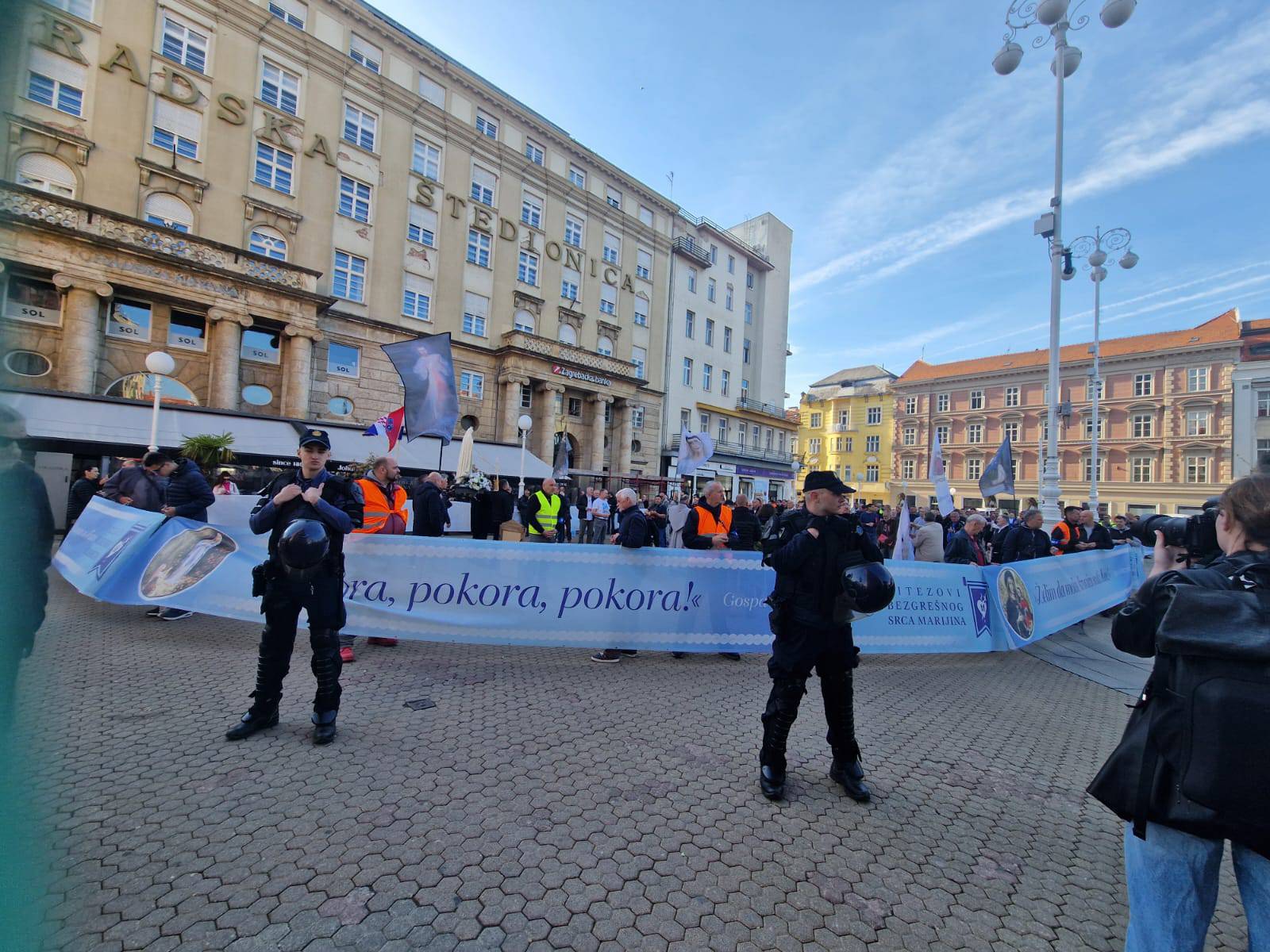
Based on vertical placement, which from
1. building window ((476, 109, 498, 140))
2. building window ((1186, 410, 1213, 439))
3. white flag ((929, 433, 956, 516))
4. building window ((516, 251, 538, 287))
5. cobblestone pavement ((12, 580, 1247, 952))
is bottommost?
cobblestone pavement ((12, 580, 1247, 952))

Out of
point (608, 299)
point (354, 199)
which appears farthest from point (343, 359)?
point (608, 299)

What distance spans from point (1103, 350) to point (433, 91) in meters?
59.2

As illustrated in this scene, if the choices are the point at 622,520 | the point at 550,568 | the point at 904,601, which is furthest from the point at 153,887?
the point at 904,601

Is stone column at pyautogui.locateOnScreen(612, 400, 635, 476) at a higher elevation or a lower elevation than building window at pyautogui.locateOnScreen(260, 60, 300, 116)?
lower

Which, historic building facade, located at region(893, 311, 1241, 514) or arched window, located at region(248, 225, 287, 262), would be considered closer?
arched window, located at region(248, 225, 287, 262)

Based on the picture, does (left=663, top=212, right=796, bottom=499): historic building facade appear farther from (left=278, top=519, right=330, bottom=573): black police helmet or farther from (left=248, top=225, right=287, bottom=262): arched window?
(left=278, top=519, right=330, bottom=573): black police helmet

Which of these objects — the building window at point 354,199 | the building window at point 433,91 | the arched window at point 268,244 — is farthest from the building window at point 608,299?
the arched window at point 268,244

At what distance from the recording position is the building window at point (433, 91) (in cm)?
2738

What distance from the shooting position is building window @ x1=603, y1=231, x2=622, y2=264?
117ft

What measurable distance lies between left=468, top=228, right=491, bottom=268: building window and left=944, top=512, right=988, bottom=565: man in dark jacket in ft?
88.0

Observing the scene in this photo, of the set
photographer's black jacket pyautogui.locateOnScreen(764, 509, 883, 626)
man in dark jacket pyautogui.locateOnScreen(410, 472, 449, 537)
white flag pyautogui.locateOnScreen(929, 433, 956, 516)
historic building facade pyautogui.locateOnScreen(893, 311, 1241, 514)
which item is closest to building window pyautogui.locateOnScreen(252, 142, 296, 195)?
A: man in dark jacket pyautogui.locateOnScreen(410, 472, 449, 537)

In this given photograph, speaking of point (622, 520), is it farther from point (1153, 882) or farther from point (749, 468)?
point (749, 468)

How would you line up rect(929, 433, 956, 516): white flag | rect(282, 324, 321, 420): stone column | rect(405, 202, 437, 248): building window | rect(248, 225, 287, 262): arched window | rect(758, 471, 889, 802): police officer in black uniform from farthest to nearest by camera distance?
rect(405, 202, 437, 248): building window < rect(248, 225, 287, 262): arched window < rect(282, 324, 321, 420): stone column < rect(929, 433, 956, 516): white flag < rect(758, 471, 889, 802): police officer in black uniform

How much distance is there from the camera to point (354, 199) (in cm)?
2514
